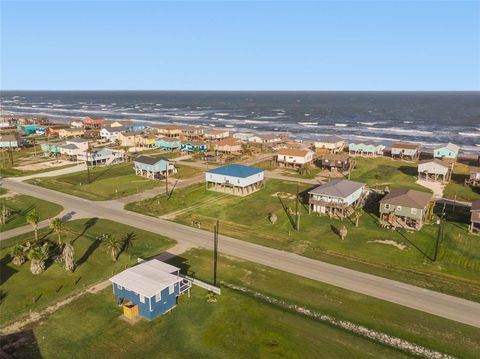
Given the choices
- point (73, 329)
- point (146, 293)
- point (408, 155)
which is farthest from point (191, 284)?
point (408, 155)

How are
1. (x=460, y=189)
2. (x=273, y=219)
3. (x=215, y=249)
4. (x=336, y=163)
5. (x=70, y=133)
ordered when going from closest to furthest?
1. (x=215, y=249)
2. (x=273, y=219)
3. (x=460, y=189)
4. (x=336, y=163)
5. (x=70, y=133)

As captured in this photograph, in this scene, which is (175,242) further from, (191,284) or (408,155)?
(408,155)

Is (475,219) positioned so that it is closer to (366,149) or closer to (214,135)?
(366,149)

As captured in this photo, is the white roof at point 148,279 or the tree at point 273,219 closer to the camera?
the white roof at point 148,279

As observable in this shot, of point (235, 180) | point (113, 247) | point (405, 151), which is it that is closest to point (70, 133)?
point (235, 180)

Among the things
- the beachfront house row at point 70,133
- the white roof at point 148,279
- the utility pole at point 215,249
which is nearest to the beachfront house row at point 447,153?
the utility pole at point 215,249

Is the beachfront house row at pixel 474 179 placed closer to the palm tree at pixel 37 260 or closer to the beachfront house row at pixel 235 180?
the beachfront house row at pixel 235 180
